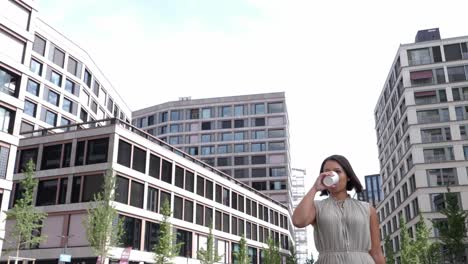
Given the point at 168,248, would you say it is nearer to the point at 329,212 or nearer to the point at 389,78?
the point at 329,212

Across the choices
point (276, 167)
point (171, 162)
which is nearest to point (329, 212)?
point (171, 162)

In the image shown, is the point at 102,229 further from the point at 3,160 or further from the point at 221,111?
the point at 221,111

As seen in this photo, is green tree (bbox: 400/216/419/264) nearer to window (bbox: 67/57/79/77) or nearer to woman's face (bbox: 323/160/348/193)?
woman's face (bbox: 323/160/348/193)

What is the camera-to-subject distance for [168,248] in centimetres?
3534

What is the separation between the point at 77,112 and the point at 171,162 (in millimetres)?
19324

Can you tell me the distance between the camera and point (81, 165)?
3981cm

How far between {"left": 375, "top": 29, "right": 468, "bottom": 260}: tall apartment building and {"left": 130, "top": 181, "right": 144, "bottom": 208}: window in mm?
34836

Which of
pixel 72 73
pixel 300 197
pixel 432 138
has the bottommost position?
pixel 432 138

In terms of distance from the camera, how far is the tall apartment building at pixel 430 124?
57.3m

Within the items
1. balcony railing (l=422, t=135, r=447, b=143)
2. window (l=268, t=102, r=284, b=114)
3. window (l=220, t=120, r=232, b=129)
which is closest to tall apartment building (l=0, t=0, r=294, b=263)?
balcony railing (l=422, t=135, r=447, b=143)

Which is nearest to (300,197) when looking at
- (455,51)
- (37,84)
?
(455,51)

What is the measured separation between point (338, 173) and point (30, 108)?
54.8 m

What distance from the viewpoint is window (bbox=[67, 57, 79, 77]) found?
5903cm

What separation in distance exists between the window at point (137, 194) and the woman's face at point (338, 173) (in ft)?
126
